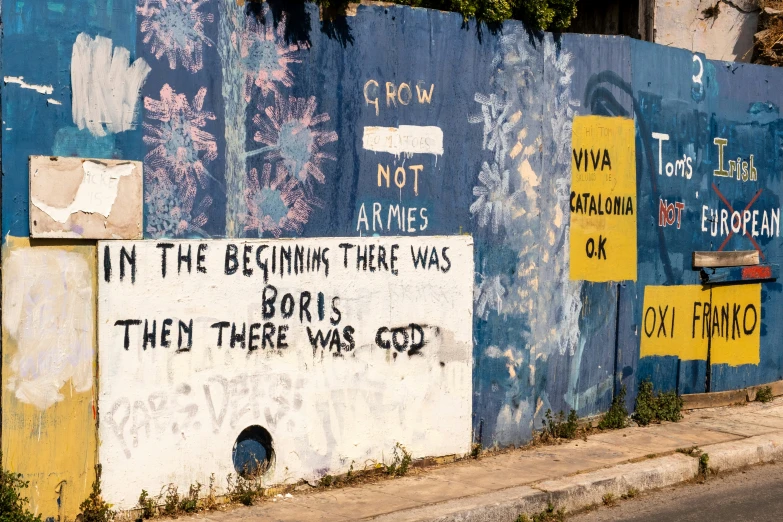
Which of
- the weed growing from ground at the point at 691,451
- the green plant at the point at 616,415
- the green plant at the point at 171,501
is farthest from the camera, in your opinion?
the green plant at the point at 616,415

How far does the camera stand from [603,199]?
904cm

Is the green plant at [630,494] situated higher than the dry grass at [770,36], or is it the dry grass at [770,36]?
the dry grass at [770,36]

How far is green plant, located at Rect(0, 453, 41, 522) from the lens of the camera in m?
5.62

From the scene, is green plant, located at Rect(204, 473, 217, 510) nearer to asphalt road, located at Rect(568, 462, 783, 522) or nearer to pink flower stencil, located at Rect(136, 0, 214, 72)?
asphalt road, located at Rect(568, 462, 783, 522)

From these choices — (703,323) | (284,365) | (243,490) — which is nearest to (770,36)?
(703,323)

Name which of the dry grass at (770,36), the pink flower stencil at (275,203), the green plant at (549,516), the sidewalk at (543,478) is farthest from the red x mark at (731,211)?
the pink flower stencil at (275,203)

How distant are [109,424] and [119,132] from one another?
1.73 metres

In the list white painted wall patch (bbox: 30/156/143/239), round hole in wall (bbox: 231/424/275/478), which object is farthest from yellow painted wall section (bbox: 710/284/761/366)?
white painted wall patch (bbox: 30/156/143/239)

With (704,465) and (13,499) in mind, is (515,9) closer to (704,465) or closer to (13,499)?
(704,465)

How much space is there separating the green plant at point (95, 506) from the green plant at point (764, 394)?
6.93 meters

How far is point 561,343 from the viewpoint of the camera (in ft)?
28.6

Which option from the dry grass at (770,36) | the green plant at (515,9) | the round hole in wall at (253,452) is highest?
the dry grass at (770,36)

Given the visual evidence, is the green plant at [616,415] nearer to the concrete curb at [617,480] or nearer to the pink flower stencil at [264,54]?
the concrete curb at [617,480]

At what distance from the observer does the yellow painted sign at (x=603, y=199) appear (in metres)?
8.83
